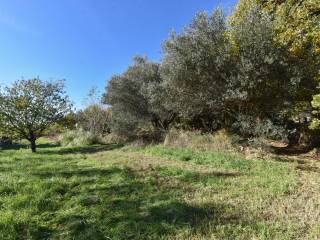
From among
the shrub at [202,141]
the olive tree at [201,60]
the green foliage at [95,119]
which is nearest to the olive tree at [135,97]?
the shrub at [202,141]

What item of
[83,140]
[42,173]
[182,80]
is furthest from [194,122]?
[42,173]

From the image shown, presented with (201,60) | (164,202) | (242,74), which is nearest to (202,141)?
(242,74)

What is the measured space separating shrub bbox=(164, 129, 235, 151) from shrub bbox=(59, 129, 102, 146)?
9.41 m

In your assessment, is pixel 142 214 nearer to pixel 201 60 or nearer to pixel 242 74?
pixel 242 74

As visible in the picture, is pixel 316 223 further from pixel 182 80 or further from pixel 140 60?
pixel 140 60

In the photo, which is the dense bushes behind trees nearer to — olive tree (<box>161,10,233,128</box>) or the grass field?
olive tree (<box>161,10,233,128</box>)

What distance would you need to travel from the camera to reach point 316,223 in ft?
14.4

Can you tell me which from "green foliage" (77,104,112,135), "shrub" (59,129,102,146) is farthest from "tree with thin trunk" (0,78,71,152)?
"green foliage" (77,104,112,135)

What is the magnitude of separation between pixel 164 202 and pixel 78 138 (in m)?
18.0

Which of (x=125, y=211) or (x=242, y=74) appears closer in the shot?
(x=125, y=211)

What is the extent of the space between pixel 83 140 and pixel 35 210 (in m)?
A: 16.6

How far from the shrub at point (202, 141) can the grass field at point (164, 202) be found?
2.94 metres

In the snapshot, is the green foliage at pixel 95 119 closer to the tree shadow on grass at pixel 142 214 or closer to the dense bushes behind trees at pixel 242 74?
the dense bushes behind trees at pixel 242 74

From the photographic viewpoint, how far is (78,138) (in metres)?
22.2
